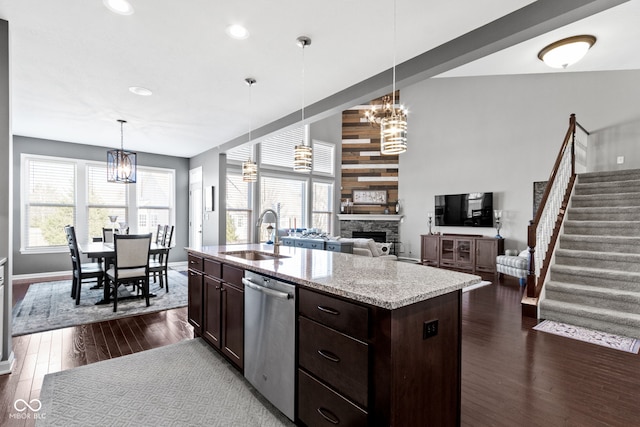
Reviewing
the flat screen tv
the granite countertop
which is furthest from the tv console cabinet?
the granite countertop

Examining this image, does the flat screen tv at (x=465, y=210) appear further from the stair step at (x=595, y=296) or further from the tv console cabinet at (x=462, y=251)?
the stair step at (x=595, y=296)

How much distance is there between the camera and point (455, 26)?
8.03ft

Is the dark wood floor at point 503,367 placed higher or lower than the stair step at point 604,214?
lower

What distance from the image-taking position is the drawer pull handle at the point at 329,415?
5.08 feet

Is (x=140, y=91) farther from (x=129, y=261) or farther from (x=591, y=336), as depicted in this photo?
(x=591, y=336)

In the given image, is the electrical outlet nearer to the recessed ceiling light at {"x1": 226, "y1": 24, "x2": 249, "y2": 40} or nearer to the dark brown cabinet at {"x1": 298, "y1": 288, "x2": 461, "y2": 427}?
the dark brown cabinet at {"x1": 298, "y1": 288, "x2": 461, "y2": 427}

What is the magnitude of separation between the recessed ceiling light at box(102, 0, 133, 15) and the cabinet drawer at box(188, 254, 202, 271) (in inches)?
81.9

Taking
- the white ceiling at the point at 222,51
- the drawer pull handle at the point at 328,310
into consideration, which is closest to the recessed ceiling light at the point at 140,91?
the white ceiling at the point at 222,51

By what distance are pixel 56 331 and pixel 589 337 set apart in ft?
18.3

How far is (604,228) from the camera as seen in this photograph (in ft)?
14.2

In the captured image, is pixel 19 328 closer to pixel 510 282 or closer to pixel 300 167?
pixel 300 167

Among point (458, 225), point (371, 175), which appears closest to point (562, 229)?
point (458, 225)

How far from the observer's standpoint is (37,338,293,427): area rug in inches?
76.9

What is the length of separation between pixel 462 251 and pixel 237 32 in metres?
6.72
